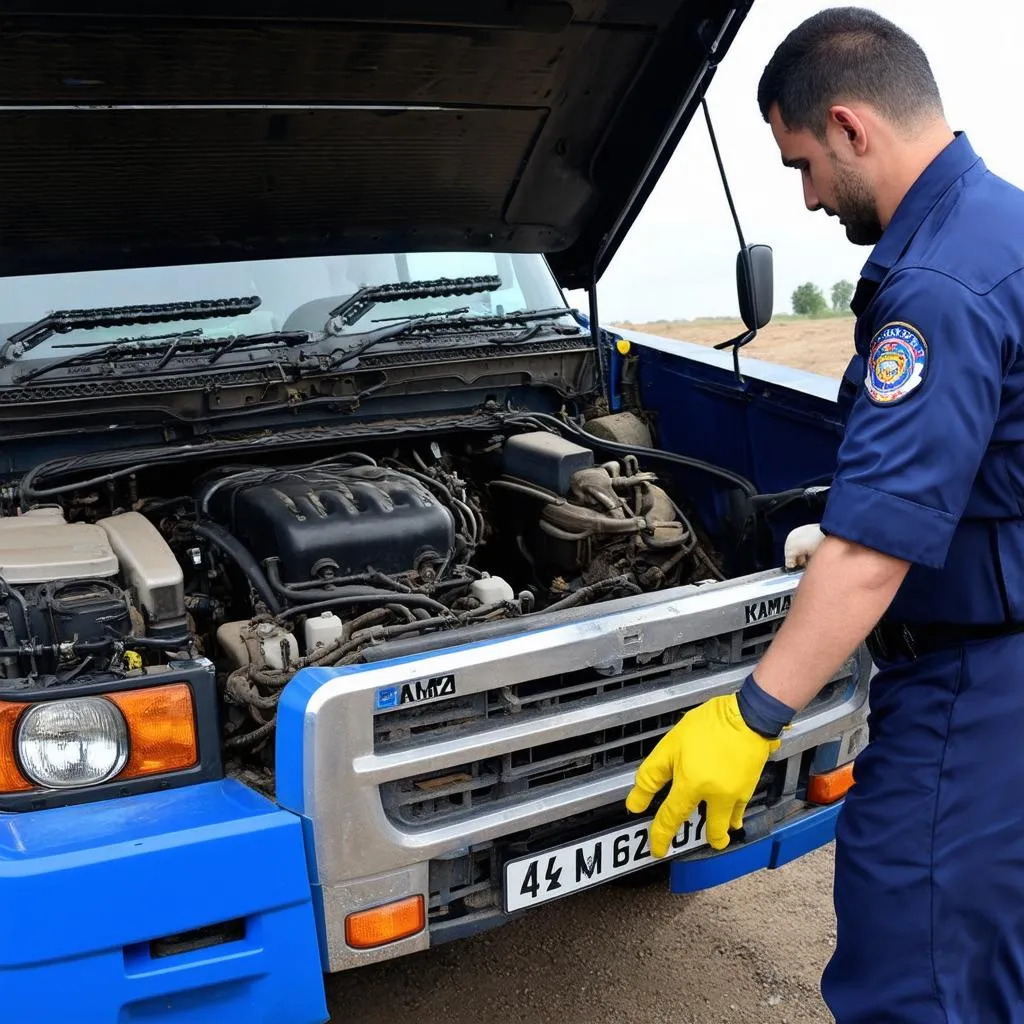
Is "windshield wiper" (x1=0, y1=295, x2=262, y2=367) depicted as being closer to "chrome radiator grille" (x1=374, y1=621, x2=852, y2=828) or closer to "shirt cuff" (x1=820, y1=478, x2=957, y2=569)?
"chrome radiator grille" (x1=374, y1=621, x2=852, y2=828)

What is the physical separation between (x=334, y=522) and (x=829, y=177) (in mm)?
1465

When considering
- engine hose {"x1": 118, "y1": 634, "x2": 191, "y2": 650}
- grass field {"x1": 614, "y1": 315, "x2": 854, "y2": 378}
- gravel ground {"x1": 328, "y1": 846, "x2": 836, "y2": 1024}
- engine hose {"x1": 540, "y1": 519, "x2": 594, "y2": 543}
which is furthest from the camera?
grass field {"x1": 614, "y1": 315, "x2": 854, "y2": 378}

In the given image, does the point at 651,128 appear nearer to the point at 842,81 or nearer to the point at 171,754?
the point at 842,81

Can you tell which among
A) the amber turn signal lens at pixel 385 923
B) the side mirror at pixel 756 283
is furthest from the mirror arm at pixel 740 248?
the amber turn signal lens at pixel 385 923

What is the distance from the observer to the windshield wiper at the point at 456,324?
335 centimetres

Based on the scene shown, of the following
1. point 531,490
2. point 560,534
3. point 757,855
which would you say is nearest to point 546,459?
point 531,490

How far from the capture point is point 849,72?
179 cm

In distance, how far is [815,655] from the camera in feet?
5.64

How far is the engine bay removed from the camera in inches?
89.2

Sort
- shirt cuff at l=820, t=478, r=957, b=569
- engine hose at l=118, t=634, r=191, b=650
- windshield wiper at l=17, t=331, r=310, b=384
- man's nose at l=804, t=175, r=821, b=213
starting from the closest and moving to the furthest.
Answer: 1. shirt cuff at l=820, t=478, r=957, b=569
2. man's nose at l=804, t=175, r=821, b=213
3. engine hose at l=118, t=634, r=191, b=650
4. windshield wiper at l=17, t=331, r=310, b=384

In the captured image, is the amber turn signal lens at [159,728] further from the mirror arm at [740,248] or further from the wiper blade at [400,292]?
the mirror arm at [740,248]

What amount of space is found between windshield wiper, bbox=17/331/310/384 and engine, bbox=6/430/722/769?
32cm

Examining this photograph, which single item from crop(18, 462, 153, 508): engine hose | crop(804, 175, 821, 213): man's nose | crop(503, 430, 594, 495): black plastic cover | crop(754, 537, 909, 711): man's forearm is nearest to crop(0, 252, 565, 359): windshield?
crop(18, 462, 153, 508): engine hose

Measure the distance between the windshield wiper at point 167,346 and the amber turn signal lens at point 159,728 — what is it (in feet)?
4.05
